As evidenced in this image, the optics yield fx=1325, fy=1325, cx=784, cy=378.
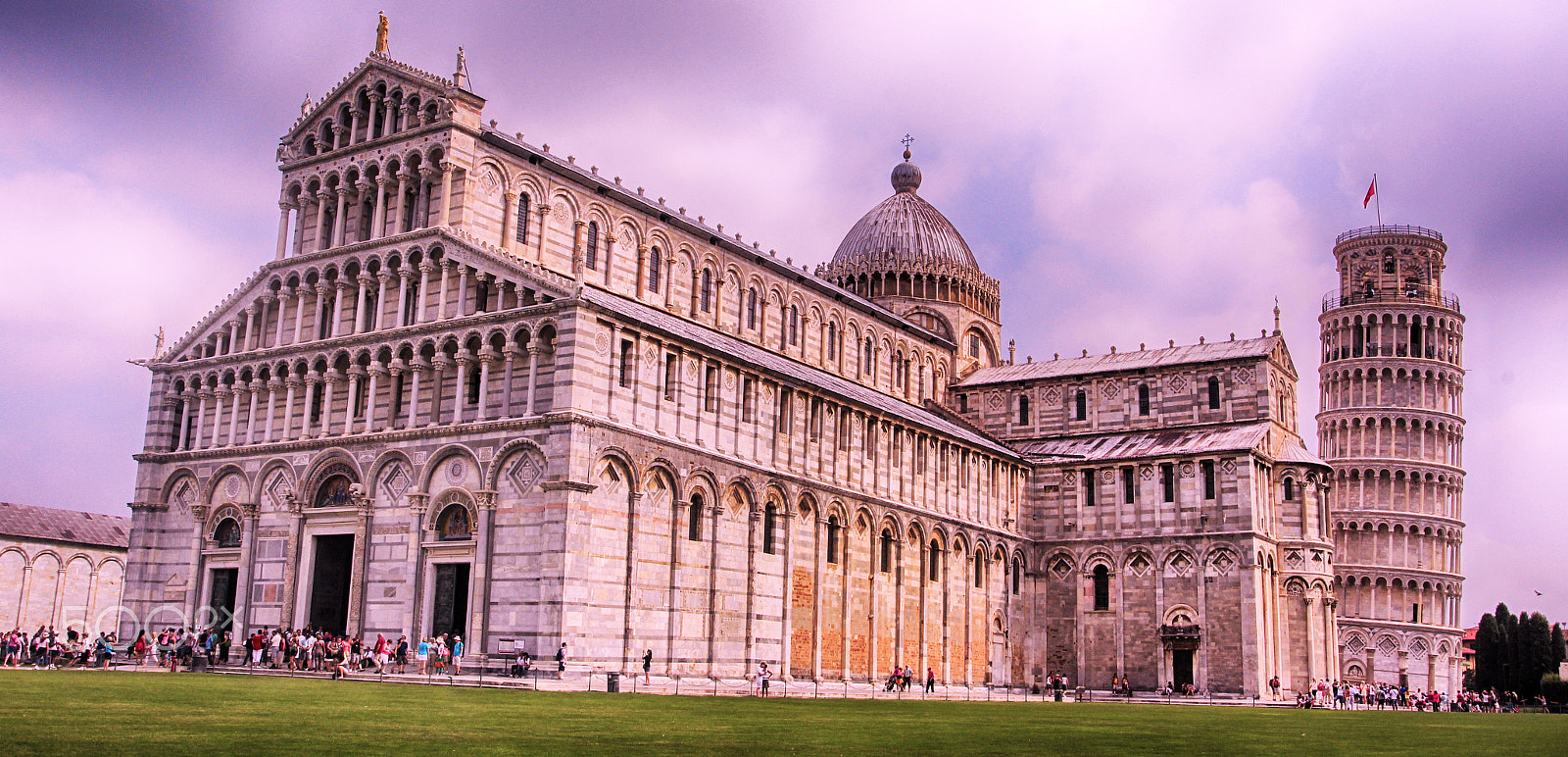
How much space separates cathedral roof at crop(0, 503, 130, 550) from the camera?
71188 millimetres

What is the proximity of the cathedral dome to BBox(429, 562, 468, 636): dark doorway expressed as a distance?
3757cm

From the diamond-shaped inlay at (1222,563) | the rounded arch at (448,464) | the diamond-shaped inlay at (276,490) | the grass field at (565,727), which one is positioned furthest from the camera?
the diamond-shaped inlay at (1222,563)

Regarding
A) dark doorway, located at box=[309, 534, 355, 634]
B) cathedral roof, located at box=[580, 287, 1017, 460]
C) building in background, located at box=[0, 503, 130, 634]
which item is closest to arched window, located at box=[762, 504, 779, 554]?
cathedral roof, located at box=[580, 287, 1017, 460]

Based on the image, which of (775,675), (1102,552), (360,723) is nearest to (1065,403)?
(1102,552)

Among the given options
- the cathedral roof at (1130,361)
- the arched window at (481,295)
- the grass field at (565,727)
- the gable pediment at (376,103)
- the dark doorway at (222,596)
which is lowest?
the grass field at (565,727)

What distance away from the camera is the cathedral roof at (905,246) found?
76562 mm

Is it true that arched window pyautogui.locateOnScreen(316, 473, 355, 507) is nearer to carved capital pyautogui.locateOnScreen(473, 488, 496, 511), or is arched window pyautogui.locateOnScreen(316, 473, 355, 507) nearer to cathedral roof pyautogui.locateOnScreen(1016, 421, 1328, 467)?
carved capital pyautogui.locateOnScreen(473, 488, 496, 511)

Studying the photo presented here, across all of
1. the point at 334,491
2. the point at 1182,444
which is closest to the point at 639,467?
the point at 334,491

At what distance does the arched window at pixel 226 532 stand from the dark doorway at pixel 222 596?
1.00 meters

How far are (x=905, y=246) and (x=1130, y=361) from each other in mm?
15107

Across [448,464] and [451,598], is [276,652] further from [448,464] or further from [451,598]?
[448,464]

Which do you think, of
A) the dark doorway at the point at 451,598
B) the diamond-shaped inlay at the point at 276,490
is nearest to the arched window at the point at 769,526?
the dark doorway at the point at 451,598

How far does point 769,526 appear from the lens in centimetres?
4794

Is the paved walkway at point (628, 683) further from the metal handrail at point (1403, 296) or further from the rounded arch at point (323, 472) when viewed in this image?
the metal handrail at point (1403, 296)
